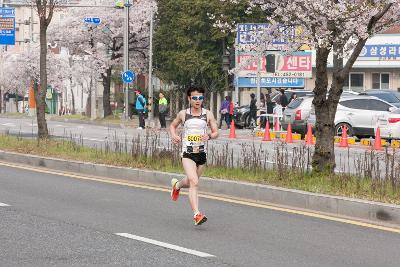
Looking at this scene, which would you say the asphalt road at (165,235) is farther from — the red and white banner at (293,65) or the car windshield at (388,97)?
the red and white banner at (293,65)

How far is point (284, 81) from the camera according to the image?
150 ft

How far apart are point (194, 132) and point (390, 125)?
20718mm

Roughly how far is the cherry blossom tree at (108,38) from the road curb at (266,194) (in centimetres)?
4339

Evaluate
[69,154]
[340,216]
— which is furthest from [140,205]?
[69,154]

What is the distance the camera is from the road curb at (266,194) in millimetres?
11789

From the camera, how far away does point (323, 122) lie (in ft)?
49.5

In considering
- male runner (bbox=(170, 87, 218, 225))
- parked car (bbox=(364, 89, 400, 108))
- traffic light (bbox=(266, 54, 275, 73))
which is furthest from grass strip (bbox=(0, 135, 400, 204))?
traffic light (bbox=(266, 54, 275, 73))

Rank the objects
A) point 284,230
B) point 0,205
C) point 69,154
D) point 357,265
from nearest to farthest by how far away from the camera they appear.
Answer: point 357,265, point 284,230, point 0,205, point 69,154

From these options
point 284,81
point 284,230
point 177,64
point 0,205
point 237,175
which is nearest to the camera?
point 284,230

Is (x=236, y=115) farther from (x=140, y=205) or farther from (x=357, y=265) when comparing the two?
(x=357, y=265)

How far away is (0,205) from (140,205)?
198 centimetres

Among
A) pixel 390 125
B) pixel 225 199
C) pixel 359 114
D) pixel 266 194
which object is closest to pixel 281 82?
pixel 359 114

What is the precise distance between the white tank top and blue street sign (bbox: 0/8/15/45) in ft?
103

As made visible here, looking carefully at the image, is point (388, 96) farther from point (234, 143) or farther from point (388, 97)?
point (234, 143)
